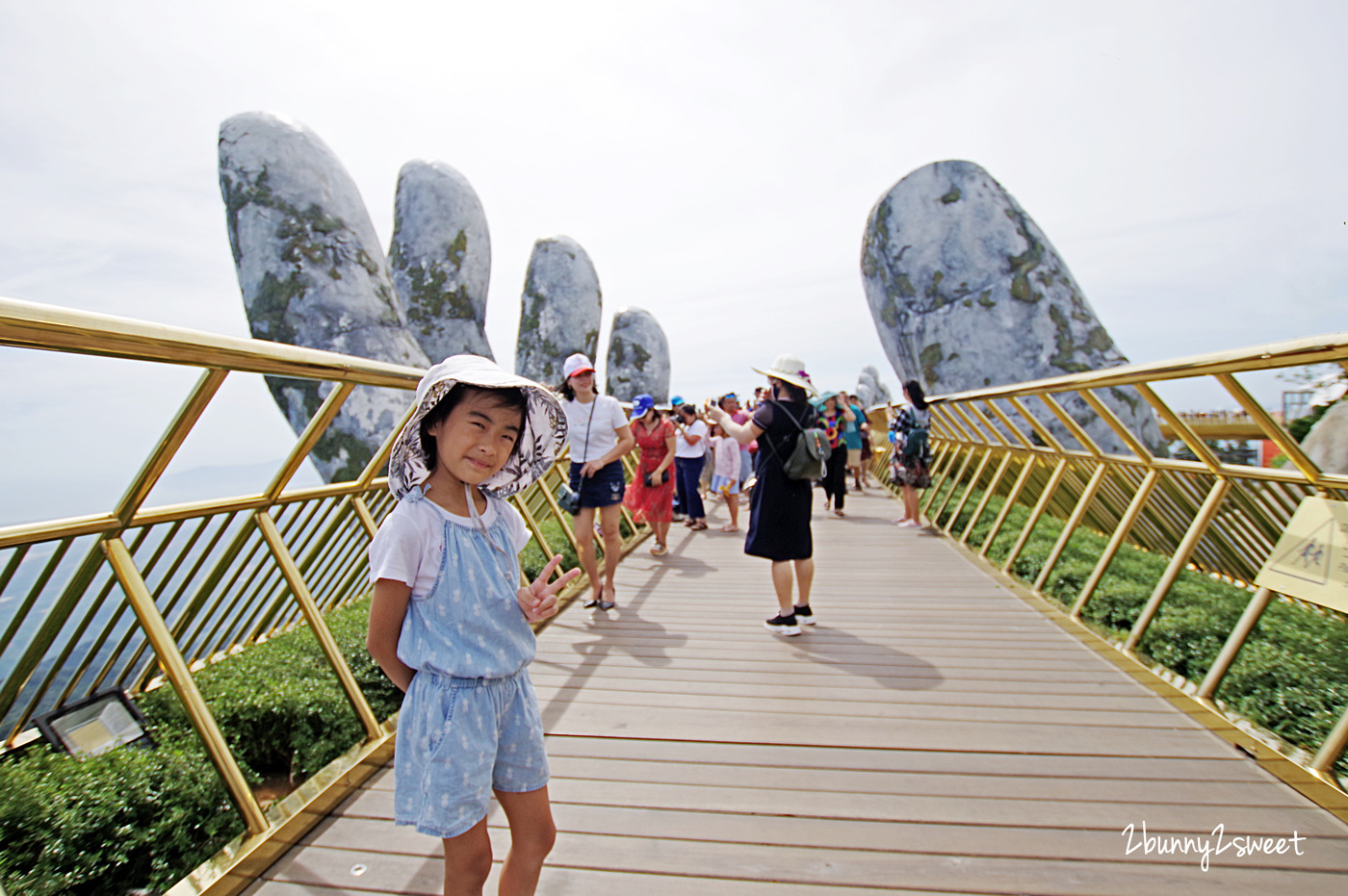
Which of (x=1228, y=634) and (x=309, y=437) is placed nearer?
(x=309, y=437)

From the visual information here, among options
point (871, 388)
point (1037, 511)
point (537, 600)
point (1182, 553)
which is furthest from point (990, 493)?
point (871, 388)

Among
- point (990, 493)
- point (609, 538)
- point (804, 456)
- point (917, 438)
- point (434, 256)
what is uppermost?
point (434, 256)

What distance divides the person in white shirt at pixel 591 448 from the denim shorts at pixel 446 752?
110 inches

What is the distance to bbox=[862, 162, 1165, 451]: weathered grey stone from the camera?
10805mm

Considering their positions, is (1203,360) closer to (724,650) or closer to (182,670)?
(724,650)

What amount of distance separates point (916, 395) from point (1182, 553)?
394 cm

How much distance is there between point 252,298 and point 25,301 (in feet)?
38.7

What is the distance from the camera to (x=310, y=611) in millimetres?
2467

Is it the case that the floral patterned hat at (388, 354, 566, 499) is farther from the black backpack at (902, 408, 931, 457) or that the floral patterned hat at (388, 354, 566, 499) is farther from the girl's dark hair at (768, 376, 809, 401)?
the black backpack at (902, 408, 931, 457)

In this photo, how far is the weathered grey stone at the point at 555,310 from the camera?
18.1 metres

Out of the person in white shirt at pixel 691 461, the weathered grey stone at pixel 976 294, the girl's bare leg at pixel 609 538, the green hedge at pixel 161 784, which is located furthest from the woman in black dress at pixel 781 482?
the weathered grey stone at pixel 976 294

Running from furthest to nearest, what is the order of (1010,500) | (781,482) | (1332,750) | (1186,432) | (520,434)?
1. (1010,500)
2. (781,482)
3. (1186,432)
4. (1332,750)
5. (520,434)

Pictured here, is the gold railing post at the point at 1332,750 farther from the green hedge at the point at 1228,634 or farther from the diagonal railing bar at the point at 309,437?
Answer: the diagonal railing bar at the point at 309,437

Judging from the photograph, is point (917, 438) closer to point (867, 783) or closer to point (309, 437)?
point (867, 783)
